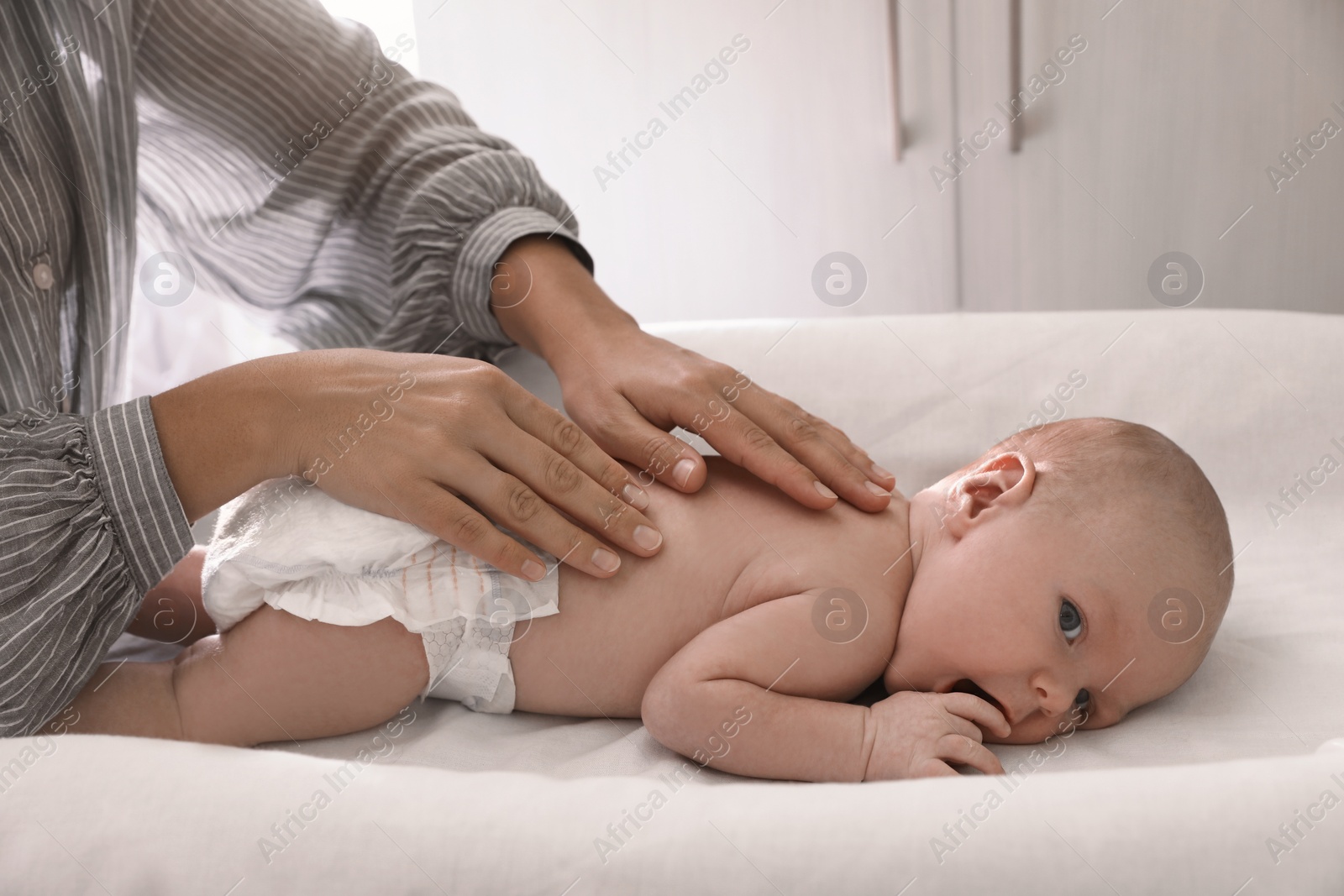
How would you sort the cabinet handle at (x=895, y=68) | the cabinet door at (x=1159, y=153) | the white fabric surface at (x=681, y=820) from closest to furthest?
the white fabric surface at (x=681, y=820) < the cabinet door at (x=1159, y=153) < the cabinet handle at (x=895, y=68)

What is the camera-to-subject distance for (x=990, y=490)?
1.01 m

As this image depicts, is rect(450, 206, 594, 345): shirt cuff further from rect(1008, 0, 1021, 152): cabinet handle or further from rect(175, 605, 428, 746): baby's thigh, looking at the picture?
rect(1008, 0, 1021, 152): cabinet handle

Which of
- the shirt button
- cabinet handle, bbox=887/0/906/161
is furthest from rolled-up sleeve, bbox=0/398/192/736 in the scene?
cabinet handle, bbox=887/0/906/161

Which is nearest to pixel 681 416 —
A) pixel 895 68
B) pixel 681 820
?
pixel 681 820

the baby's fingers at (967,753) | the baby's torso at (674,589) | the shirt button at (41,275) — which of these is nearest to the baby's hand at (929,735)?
the baby's fingers at (967,753)

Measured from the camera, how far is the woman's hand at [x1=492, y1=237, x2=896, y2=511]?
1007 millimetres

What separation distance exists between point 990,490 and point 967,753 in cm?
28

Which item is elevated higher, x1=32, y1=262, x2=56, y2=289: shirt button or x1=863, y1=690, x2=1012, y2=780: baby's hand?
x1=32, y1=262, x2=56, y2=289: shirt button

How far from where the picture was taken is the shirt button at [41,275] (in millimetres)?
1069

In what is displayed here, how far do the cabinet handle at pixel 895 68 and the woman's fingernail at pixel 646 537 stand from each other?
1767mm

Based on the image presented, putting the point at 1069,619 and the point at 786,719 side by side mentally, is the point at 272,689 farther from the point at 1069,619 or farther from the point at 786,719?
the point at 1069,619

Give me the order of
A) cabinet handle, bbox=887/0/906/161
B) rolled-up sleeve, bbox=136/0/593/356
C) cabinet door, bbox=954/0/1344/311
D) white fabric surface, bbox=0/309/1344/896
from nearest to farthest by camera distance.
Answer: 1. white fabric surface, bbox=0/309/1344/896
2. rolled-up sleeve, bbox=136/0/593/356
3. cabinet door, bbox=954/0/1344/311
4. cabinet handle, bbox=887/0/906/161

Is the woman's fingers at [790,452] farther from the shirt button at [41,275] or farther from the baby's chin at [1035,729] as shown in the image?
the shirt button at [41,275]

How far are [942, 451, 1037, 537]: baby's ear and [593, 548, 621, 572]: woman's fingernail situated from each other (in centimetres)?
33
